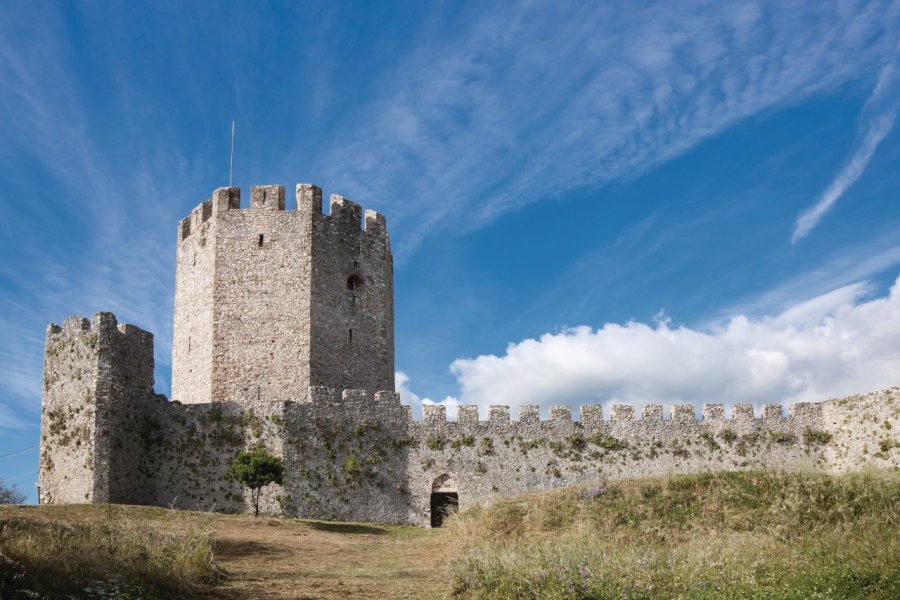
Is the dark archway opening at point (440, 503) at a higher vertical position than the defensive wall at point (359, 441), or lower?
lower

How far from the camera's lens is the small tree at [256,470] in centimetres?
2380

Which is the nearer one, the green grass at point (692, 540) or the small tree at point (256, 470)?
the green grass at point (692, 540)

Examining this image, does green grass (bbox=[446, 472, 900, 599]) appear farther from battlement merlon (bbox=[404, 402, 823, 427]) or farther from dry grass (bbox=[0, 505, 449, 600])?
battlement merlon (bbox=[404, 402, 823, 427])

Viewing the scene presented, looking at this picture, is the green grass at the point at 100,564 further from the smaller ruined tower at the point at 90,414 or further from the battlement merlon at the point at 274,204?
the battlement merlon at the point at 274,204

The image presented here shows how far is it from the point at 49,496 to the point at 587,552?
57.9ft

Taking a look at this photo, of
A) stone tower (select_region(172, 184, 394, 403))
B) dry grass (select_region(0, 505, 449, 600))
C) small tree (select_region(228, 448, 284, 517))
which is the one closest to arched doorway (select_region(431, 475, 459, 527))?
stone tower (select_region(172, 184, 394, 403))

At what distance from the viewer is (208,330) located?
3000 centimetres

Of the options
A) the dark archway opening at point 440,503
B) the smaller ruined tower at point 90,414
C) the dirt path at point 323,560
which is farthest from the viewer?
the dark archway opening at point 440,503

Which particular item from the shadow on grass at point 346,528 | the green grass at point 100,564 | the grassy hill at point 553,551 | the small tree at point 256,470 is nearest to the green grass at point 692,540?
the grassy hill at point 553,551

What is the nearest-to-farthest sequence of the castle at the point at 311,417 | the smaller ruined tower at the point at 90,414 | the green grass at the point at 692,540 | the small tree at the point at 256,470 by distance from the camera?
the green grass at the point at 692,540 → the smaller ruined tower at the point at 90,414 → the small tree at the point at 256,470 → the castle at the point at 311,417

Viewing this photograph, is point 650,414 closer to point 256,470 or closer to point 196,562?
point 256,470

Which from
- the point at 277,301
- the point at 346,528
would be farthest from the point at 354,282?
the point at 346,528

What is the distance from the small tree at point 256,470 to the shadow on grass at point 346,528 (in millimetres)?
1648

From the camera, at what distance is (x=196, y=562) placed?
1230 cm
